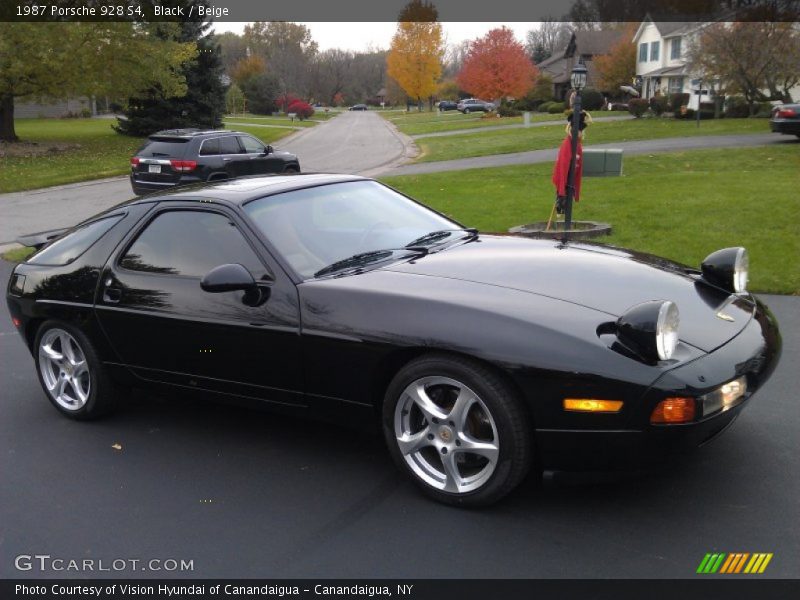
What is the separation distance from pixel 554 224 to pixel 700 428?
7.87 metres

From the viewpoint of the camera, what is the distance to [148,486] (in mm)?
3867

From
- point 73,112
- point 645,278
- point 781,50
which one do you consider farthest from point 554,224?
point 73,112

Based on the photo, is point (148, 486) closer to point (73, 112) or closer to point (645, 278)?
point (645, 278)

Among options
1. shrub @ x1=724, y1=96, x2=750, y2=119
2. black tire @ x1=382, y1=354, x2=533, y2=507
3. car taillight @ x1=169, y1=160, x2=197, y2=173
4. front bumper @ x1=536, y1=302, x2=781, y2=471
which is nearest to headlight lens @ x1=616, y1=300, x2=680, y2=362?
front bumper @ x1=536, y1=302, x2=781, y2=471

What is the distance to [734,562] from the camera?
117 inches

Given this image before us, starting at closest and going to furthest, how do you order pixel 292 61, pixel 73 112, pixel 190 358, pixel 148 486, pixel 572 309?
1. pixel 572 309
2. pixel 148 486
3. pixel 190 358
4. pixel 73 112
5. pixel 292 61

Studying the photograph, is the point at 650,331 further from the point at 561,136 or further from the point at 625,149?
the point at 561,136

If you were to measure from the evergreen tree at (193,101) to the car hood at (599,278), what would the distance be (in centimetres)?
3498

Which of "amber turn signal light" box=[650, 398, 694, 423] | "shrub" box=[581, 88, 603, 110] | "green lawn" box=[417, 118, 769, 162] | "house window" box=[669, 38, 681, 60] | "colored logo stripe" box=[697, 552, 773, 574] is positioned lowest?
"colored logo stripe" box=[697, 552, 773, 574]

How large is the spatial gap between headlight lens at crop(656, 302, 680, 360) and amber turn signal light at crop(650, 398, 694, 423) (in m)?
0.18

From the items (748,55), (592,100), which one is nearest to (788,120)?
(748,55)

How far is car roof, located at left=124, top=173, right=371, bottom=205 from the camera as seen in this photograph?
4.32 meters

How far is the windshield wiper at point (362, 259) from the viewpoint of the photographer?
3.99 m

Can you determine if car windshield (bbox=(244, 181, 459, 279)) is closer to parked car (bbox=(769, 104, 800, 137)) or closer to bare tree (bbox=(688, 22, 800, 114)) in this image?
parked car (bbox=(769, 104, 800, 137))
